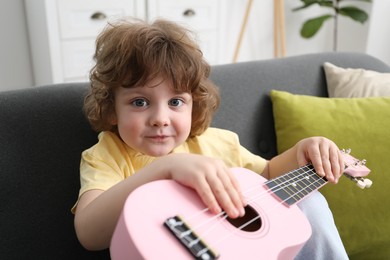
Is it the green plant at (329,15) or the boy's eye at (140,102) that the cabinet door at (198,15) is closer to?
the green plant at (329,15)

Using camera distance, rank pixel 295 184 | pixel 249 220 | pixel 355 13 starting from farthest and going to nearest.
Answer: pixel 355 13
pixel 295 184
pixel 249 220

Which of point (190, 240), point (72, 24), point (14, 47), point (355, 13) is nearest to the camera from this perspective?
point (190, 240)

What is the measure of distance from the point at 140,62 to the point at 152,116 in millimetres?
109

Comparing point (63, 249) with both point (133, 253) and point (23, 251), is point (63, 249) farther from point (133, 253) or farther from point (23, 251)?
point (133, 253)

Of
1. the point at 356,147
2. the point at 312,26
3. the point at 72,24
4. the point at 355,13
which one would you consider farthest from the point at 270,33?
the point at 356,147

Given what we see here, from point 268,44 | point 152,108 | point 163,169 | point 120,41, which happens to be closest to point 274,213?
point 163,169

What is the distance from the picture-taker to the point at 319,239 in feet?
2.48

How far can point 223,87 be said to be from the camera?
3.75ft

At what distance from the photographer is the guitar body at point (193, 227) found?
49 cm

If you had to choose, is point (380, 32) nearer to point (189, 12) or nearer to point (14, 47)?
point (189, 12)

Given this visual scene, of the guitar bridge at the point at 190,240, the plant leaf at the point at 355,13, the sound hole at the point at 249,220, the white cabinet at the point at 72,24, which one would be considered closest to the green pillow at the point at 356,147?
the sound hole at the point at 249,220

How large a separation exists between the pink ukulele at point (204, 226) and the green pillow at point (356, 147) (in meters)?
0.40

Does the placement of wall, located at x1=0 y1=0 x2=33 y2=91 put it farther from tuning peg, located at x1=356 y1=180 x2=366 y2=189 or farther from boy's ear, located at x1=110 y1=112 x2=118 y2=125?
tuning peg, located at x1=356 y1=180 x2=366 y2=189

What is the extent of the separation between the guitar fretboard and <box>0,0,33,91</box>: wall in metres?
1.88
